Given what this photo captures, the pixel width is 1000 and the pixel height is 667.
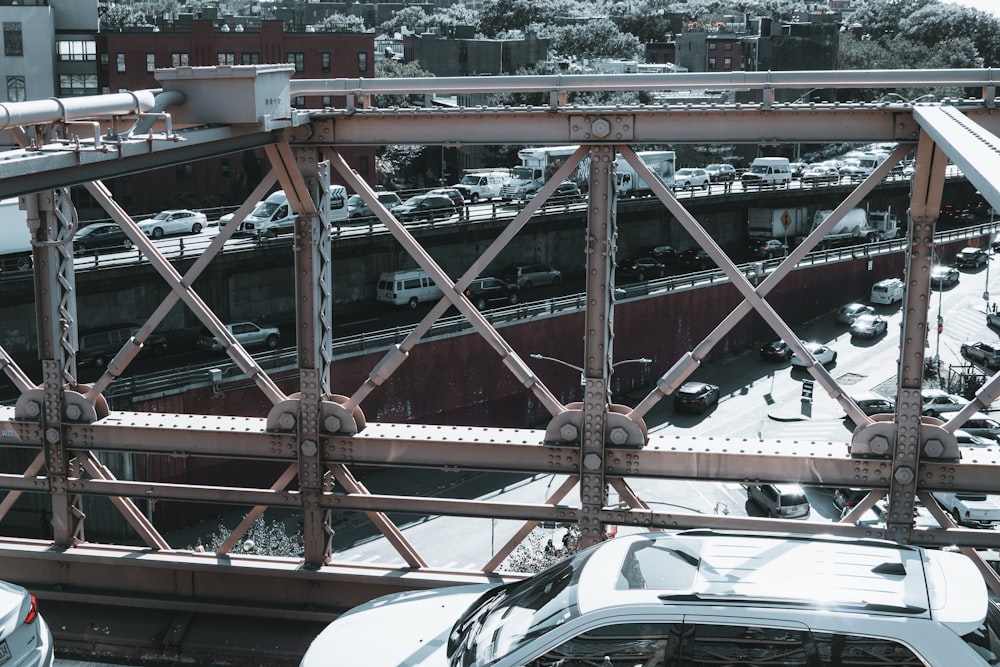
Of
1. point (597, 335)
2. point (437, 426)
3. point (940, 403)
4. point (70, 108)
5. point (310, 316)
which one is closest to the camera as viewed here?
point (70, 108)

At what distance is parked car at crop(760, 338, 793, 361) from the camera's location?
38.6m

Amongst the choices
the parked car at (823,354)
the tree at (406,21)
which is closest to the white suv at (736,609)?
the parked car at (823,354)

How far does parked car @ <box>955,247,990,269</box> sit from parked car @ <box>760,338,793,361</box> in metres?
13.3

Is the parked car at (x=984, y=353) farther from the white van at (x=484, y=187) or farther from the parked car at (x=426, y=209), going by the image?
the white van at (x=484, y=187)

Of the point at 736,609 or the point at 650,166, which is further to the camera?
the point at 650,166

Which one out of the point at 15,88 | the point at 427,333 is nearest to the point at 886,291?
the point at 427,333

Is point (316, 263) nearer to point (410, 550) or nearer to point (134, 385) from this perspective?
point (410, 550)

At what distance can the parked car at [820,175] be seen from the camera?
48906 millimetres

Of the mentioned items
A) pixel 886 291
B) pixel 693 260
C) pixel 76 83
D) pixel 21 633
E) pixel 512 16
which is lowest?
pixel 886 291

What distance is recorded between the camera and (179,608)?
6586 mm

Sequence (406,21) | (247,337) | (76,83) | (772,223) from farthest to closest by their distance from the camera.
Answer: (406,21)
(772,223)
(76,83)
(247,337)

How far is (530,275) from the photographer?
4072cm

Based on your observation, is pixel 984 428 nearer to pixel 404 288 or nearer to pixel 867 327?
pixel 867 327

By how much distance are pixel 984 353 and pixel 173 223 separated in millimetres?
25465
